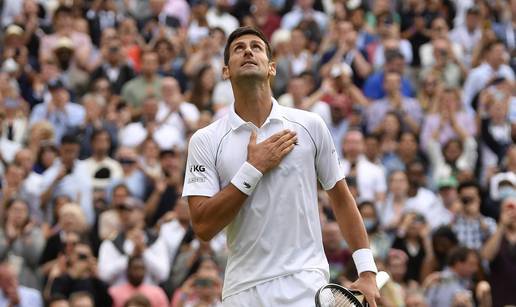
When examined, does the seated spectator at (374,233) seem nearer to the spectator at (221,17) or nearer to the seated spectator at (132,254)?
the seated spectator at (132,254)

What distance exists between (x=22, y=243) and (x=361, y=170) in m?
3.77

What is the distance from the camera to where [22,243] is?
13.6 metres

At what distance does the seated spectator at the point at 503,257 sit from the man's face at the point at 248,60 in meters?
6.37

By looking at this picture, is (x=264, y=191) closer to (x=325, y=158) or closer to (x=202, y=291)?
(x=325, y=158)

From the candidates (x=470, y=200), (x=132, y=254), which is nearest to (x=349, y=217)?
(x=132, y=254)

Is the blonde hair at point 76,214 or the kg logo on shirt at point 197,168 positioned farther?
the blonde hair at point 76,214

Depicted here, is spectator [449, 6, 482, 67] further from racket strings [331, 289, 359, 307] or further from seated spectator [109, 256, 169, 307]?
racket strings [331, 289, 359, 307]

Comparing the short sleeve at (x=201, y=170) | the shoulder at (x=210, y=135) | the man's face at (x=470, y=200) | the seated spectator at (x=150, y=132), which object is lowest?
the seated spectator at (x=150, y=132)

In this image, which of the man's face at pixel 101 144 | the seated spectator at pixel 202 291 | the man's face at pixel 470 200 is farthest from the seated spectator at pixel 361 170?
the seated spectator at pixel 202 291

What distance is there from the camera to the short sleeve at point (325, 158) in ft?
24.1

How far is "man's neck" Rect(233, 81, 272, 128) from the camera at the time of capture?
7348 millimetres

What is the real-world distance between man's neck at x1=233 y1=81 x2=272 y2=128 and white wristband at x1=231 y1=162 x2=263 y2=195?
37 centimetres

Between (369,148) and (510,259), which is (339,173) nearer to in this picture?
(510,259)

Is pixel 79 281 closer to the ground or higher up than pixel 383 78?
higher up
